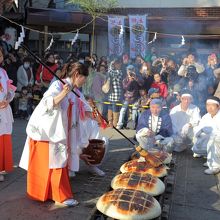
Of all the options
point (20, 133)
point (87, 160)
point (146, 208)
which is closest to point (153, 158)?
point (87, 160)

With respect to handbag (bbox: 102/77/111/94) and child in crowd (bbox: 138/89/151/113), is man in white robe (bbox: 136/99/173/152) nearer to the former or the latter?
child in crowd (bbox: 138/89/151/113)

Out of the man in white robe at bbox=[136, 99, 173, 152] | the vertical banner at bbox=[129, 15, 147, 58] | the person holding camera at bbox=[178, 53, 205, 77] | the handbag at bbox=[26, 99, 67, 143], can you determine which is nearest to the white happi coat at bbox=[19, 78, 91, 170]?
the handbag at bbox=[26, 99, 67, 143]

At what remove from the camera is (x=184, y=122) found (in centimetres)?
709

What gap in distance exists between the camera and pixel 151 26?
13.6 m

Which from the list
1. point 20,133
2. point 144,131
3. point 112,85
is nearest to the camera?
point 144,131

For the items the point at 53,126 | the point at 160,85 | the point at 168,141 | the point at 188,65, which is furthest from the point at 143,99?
the point at 53,126

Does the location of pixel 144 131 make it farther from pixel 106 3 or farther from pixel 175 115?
pixel 106 3

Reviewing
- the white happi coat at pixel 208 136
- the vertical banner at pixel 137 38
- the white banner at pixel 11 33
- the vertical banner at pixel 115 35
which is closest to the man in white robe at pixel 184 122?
the white happi coat at pixel 208 136

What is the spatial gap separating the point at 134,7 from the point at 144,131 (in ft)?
34.4

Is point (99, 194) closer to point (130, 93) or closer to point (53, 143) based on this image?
point (53, 143)

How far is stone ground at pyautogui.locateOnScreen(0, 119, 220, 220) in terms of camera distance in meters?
3.98

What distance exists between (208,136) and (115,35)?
788cm

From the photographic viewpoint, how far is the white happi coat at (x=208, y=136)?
564 centimetres

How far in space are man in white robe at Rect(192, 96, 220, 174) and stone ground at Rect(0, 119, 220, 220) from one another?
249mm
